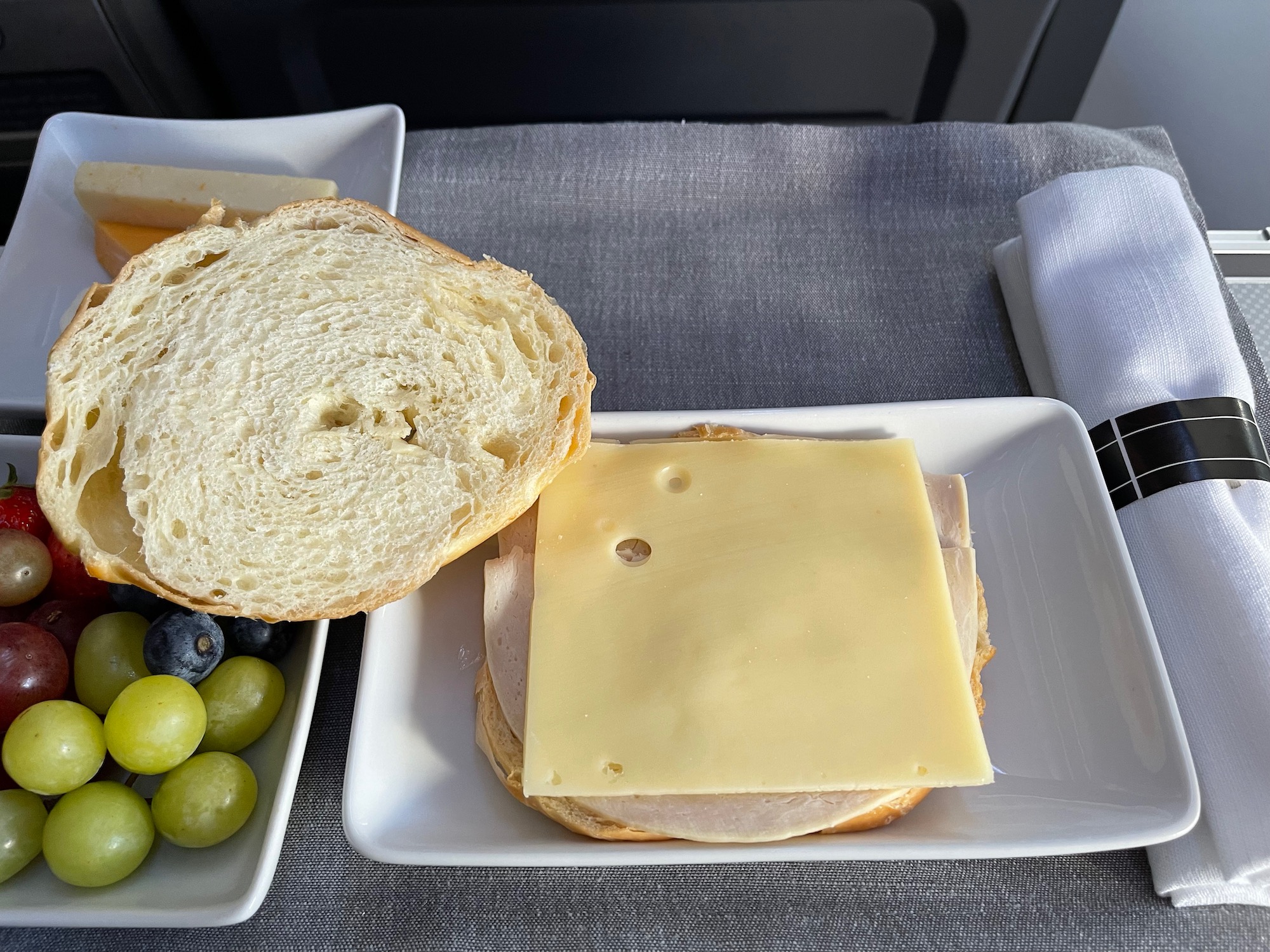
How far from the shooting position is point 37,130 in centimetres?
167

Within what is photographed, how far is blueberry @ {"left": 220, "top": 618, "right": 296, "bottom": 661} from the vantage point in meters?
0.82

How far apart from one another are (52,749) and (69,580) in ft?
0.66

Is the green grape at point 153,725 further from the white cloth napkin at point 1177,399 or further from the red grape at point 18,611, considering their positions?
the white cloth napkin at point 1177,399

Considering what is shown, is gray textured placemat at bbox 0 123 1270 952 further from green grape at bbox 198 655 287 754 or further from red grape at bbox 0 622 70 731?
red grape at bbox 0 622 70 731

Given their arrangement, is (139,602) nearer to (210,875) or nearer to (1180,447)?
(210,875)

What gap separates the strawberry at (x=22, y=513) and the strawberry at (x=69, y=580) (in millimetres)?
14

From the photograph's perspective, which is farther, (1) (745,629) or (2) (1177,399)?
(2) (1177,399)

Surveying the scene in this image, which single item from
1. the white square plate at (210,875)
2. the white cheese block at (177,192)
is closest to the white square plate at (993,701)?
the white square plate at (210,875)

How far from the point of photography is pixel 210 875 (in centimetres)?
76

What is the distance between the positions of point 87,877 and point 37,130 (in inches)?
60.3

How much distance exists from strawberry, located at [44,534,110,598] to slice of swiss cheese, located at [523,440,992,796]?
44cm

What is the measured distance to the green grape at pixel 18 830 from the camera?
0.72 metres

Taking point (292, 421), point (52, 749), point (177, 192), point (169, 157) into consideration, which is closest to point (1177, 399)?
point (292, 421)

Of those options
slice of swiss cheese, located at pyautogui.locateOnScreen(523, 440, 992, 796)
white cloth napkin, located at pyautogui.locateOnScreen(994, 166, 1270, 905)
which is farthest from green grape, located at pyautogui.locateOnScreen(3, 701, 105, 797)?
white cloth napkin, located at pyautogui.locateOnScreen(994, 166, 1270, 905)
